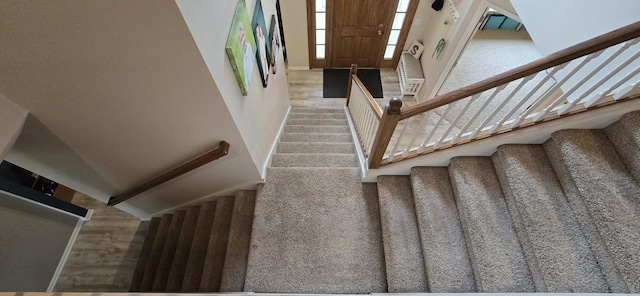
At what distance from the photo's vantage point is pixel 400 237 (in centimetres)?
156

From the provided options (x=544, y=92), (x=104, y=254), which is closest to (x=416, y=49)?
(x=544, y=92)

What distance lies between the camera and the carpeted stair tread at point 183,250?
1964 mm

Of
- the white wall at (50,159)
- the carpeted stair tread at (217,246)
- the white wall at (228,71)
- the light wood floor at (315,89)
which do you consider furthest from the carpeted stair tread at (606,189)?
the light wood floor at (315,89)

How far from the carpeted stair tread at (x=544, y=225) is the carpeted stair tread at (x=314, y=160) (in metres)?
1.22

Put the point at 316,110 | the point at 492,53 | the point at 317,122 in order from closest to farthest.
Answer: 1. the point at 317,122
2. the point at 316,110
3. the point at 492,53

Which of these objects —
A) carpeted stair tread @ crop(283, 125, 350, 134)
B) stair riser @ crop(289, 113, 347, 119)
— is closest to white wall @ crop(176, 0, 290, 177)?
carpeted stair tread @ crop(283, 125, 350, 134)

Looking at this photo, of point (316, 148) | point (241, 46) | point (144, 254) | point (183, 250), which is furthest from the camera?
point (316, 148)

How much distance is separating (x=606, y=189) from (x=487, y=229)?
0.57 m

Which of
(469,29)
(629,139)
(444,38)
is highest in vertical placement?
(444,38)

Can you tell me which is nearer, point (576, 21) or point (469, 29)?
point (576, 21)

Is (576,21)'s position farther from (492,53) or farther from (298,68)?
(298,68)

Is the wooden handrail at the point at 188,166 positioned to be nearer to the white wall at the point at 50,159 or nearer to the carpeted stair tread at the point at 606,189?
the white wall at the point at 50,159

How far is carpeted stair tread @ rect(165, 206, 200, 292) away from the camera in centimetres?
196

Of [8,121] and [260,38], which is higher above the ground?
[260,38]
